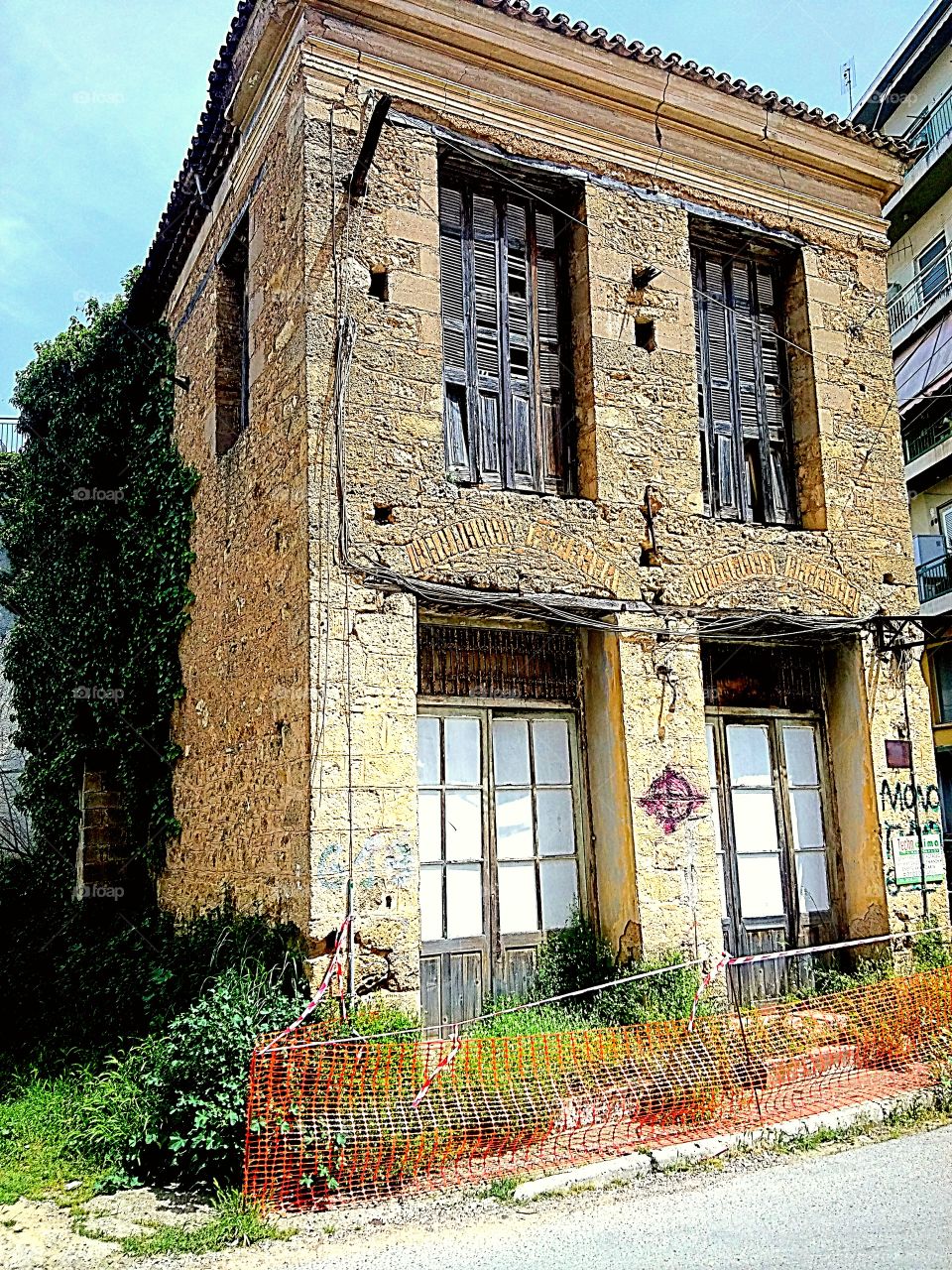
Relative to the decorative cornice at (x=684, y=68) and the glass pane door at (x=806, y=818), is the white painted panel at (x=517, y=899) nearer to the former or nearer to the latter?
the glass pane door at (x=806, y=818)

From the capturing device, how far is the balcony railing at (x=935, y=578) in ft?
78.3

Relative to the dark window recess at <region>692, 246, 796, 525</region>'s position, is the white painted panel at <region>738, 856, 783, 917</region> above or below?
below

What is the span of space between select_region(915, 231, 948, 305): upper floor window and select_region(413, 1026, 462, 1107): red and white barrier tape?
71.9ft

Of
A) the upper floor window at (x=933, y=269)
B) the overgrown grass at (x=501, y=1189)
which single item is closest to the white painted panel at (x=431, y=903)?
the overgrown grass at (x=501, y=1189)

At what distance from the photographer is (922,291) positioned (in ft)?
80.8

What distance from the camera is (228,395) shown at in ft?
33.0

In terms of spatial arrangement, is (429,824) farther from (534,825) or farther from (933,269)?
(933,269)

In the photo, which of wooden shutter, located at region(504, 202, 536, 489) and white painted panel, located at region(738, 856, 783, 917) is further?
white painted panel, located at region(738, 856, 783, 917)

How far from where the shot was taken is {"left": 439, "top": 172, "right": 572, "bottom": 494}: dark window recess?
28.5 ft

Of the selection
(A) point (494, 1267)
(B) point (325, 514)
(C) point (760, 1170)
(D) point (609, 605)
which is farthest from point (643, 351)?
(A) point (494, 1267)

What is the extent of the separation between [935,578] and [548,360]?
18.0m

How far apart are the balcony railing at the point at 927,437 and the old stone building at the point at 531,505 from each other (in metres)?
13.4

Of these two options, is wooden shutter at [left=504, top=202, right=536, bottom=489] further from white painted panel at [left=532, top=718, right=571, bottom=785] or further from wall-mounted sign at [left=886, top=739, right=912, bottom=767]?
wall-mounted sign at [left=886, top=739, right=912, bottom=767]

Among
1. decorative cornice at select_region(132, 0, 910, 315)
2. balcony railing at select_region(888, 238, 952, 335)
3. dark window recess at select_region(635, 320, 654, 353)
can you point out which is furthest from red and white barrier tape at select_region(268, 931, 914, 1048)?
balcony railing at select_region(888, 238, 952, 335)
